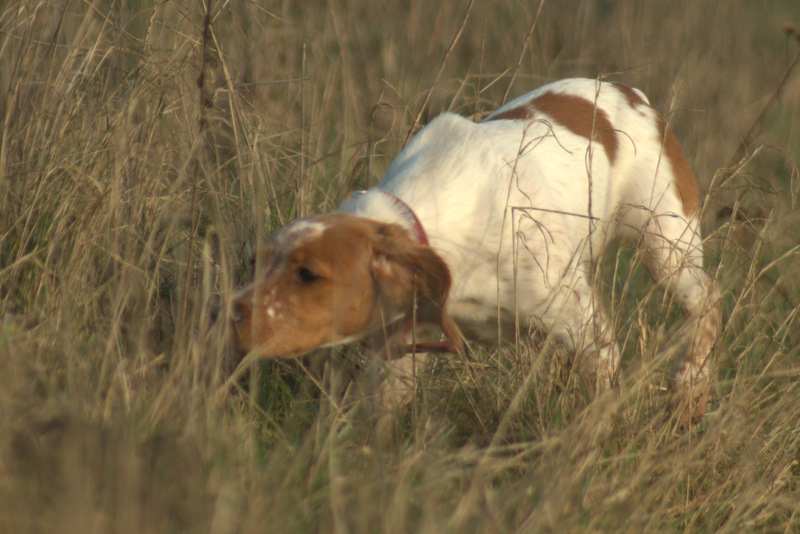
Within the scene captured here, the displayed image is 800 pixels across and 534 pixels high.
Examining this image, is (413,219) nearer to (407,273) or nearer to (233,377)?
(407,273)

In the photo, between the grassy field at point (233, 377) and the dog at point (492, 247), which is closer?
the grassy field at point (233, 377)

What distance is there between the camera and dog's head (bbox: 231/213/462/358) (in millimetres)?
2557

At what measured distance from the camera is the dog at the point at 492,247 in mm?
2588

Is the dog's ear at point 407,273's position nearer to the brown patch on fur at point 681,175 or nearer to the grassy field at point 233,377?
the grassy field at point 233,377

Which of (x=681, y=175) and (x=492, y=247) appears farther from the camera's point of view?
(x=681, y=175)

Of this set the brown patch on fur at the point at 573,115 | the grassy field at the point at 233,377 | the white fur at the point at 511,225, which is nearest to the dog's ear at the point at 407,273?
the white fur at the point at 511,225

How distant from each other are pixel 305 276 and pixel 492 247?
2.19 ft

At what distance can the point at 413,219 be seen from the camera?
9.11 ft

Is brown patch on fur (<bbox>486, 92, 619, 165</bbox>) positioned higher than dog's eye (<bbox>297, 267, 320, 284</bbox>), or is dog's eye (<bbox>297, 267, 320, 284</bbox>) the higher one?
brown patch on fur (<bbox>486, 92, 619, 165</bbox>)

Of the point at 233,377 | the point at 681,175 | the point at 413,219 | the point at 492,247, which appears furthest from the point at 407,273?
the point at 681,175

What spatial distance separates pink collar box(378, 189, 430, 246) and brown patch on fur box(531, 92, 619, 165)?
860 mm

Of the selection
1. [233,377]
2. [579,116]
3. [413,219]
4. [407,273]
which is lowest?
[233,377]

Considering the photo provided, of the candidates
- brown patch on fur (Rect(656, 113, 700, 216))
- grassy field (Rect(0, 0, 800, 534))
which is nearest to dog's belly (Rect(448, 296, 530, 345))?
grassy field (Rect(0, 0, 800, 534))

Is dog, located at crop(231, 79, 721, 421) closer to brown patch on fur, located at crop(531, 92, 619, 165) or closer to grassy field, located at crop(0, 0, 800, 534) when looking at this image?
brown patch on fur, located at crop(531, 92, 619, 165)
